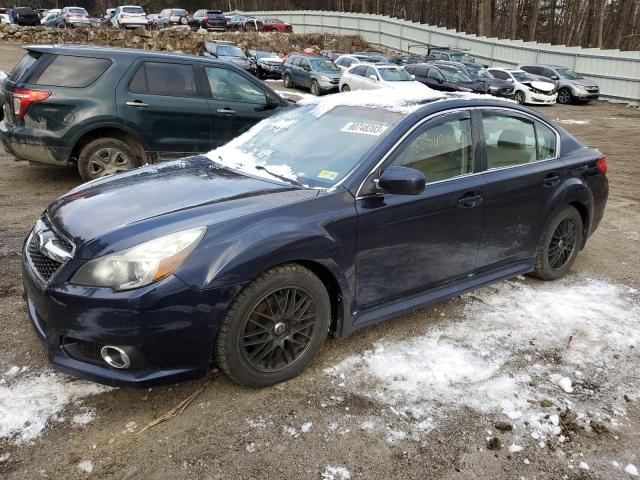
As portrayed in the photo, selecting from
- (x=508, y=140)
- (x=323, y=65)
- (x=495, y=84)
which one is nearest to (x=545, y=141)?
(x=508, y=140)

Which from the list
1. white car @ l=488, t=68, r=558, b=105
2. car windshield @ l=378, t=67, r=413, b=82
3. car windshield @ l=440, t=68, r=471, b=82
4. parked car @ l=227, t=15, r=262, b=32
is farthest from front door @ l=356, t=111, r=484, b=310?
parked car @ l=227, t=15, r=262, b=32

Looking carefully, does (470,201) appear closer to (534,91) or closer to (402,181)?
(402,181)

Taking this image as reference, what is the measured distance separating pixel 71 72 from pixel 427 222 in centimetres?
507

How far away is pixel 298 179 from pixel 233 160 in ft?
2.31

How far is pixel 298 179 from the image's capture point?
3420mm

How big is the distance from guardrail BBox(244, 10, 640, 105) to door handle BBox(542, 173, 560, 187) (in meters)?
26.7

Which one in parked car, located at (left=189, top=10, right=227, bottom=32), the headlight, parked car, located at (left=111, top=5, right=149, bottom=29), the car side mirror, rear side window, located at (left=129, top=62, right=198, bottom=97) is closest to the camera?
the headlight

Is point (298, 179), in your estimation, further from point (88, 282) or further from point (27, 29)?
point (27, 29)

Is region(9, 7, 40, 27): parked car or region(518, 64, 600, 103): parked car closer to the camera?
region(518, 64, 600, 103): parked car

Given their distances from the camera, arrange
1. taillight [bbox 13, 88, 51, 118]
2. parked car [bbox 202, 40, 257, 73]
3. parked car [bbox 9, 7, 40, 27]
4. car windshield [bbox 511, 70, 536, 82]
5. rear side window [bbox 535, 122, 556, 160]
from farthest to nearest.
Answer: parked car [bbox 9, 7, 40, 27]
parked car [bbox 202, 40, 257, 73]
car windshield [bbox 511, 70, 536, 82]
taillight [bbox 13, 88, 51, 118]
rear side window [bbox 535, 122, 556, 160]

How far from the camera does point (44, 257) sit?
2926 mm

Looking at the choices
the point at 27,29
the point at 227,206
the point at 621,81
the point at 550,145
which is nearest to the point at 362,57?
the point at 621,81

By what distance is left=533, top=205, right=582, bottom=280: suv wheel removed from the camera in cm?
453

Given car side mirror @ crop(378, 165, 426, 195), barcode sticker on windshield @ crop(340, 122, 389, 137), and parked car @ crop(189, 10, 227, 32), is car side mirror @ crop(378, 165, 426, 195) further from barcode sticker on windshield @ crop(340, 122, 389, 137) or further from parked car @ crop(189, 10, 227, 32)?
parked car @ crop(189, 10, 227, 32)
